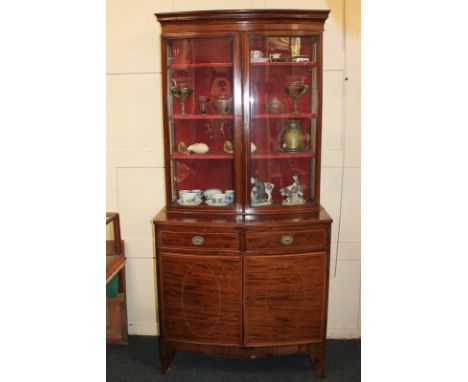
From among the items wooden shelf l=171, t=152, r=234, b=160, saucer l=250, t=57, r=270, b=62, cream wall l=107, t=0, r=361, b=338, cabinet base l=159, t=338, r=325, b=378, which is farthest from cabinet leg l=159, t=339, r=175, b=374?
saucer l=250, t=57, r=270, b=62

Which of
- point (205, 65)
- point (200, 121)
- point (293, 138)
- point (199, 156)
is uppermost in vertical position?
point (205, 65)

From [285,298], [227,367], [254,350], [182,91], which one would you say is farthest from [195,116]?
[227,367]

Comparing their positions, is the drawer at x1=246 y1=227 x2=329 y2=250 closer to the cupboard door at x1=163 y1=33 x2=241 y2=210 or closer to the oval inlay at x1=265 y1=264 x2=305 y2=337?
the oval inlay at x1=265 y1=264 x2=305 y2=337

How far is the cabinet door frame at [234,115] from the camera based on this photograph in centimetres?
210

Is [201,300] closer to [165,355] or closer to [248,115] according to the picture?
[165,355]

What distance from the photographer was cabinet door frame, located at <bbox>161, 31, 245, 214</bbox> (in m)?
2.10

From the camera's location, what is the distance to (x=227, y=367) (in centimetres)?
235

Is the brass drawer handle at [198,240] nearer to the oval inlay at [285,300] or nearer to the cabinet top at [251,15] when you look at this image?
the oval inlay at [285,300]

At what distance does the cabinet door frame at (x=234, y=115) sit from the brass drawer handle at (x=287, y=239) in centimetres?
29

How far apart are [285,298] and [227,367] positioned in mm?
608
